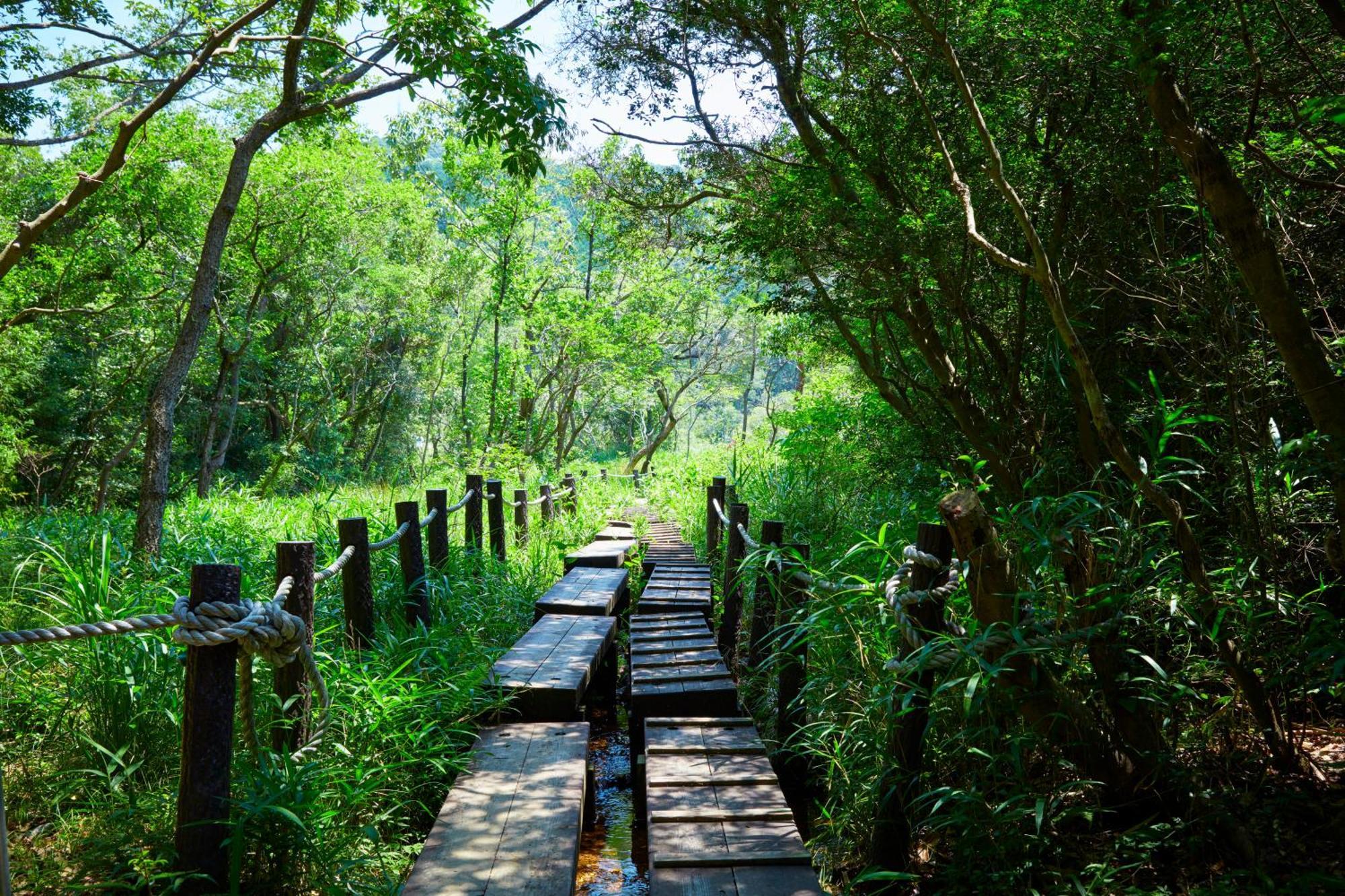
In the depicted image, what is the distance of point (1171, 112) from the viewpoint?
279 centimetres

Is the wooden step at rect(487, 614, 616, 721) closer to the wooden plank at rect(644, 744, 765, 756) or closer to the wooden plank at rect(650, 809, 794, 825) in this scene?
the wooden plank at rect(644, 744, 765, 756)

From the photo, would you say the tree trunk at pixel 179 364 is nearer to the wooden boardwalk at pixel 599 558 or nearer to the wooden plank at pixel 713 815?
the wooden boardwalk at pixel 599 558

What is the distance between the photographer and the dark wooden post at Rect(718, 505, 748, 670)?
6.10 meters

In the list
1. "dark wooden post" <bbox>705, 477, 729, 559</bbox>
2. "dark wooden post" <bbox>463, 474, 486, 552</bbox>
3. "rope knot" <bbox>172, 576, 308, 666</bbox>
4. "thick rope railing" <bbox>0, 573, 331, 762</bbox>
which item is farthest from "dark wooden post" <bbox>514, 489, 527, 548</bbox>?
"rope knot" <bbox>172, 576, 308, 666</bbox>

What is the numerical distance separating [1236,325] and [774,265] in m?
4.09

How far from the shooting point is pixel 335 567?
11.9 feet

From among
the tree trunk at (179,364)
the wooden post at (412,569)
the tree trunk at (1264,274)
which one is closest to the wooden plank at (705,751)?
the wooden post at (412,569)

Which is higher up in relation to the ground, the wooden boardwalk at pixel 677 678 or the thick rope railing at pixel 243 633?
the thick rope railing at pixel 243 633

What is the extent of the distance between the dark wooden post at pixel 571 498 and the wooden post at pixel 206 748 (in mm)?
9724

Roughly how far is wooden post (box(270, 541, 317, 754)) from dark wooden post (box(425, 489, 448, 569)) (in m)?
2.84

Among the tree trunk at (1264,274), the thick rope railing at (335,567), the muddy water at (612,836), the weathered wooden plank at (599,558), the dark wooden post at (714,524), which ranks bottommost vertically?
the muddy water at (612,836)

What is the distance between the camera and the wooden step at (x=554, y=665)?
4223 mm

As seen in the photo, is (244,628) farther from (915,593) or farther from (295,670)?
(915,593)

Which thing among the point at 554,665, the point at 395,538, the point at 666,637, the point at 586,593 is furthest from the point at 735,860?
the point at 586,593
